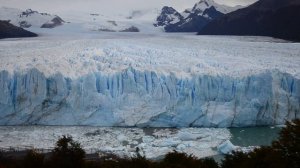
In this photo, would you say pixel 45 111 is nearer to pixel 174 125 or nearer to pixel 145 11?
pixel 174 125

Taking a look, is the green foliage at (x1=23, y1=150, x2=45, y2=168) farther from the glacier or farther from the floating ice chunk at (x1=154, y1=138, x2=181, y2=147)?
the glacier

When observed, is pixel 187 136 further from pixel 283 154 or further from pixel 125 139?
pixel 283 154

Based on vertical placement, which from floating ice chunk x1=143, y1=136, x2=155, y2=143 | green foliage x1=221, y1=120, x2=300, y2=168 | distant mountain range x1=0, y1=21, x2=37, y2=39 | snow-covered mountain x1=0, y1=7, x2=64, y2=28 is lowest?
floating ice chunk x1=143, y1=136, x2=155, y2=143

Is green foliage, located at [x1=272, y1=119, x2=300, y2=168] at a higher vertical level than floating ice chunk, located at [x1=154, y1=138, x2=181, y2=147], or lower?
higher

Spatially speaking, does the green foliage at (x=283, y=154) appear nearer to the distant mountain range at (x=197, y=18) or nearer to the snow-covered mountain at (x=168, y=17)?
the distant mountain range at (x=197, y=18)

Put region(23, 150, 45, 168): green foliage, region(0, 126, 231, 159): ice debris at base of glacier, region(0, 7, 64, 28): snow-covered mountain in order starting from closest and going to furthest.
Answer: region(23, 150, 45, 168): green foliage
region(0, 126, 231, 159): ice debris at base of glacier
region(0, 7, 64, 28): snow-covered mountain

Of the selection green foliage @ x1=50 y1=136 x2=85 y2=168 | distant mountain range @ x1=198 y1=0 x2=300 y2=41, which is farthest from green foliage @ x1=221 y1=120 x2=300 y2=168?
distant mountain range @ x1=198 y1=0 x2=300 y2=41

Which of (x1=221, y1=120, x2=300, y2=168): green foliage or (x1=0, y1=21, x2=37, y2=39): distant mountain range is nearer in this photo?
(x1=221, y1=120, x2=300, y2=168): green foliage

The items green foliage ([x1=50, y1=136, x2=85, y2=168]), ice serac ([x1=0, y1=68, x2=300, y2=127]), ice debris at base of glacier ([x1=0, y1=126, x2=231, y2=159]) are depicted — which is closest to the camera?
green foliage ([x1=50, y1=136, x2=85, y2=168])

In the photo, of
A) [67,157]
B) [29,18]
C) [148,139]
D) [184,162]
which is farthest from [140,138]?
[29,18]
